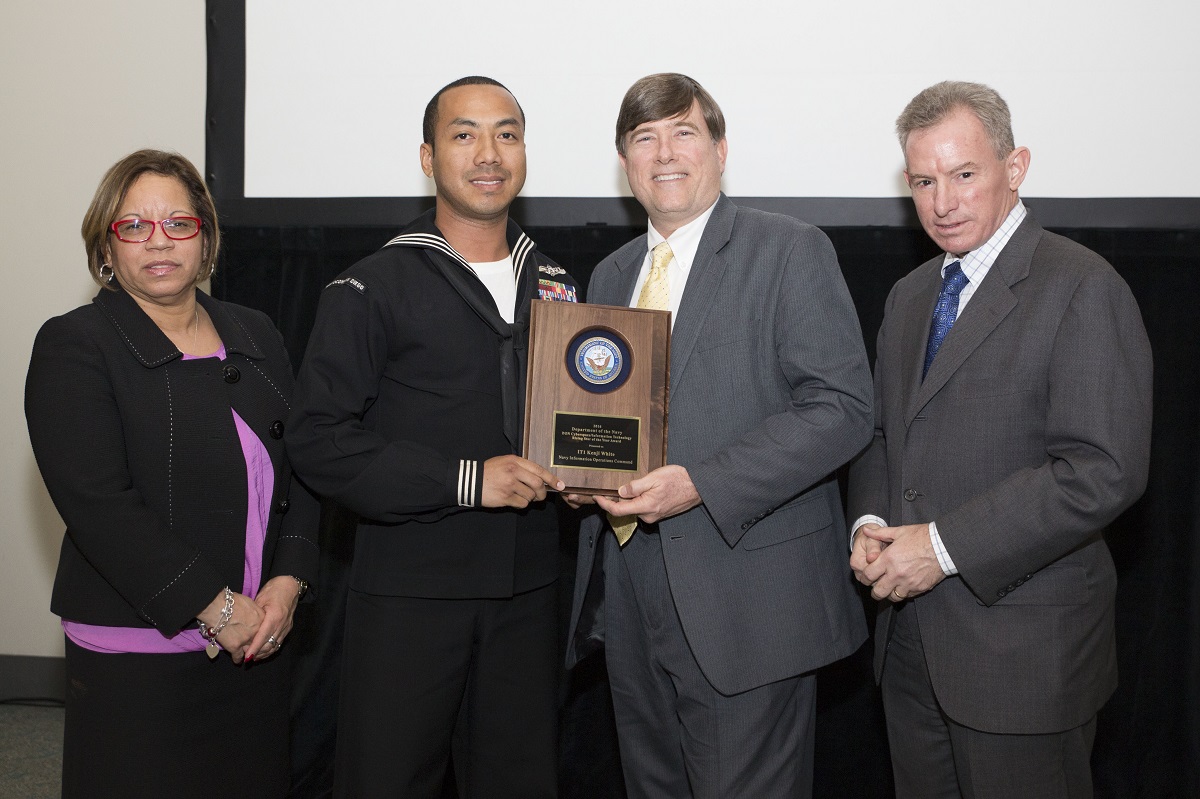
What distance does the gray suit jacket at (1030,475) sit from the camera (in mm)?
1729

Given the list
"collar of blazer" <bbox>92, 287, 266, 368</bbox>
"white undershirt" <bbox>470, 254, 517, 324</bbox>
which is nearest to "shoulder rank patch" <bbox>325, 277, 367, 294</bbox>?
"white undershirt" <bbox>470, 254, 517, 324</bbox>

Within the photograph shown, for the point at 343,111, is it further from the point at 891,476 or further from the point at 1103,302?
the point at 1103,302

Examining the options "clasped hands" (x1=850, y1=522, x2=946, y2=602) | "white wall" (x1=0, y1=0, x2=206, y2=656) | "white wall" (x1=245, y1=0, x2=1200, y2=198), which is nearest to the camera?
"clasped hands" (x1=850, y1=522, x2=946, y2=602)

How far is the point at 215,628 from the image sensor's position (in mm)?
1947

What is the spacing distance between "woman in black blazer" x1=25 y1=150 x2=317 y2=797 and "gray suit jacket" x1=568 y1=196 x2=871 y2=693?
96 centimetres

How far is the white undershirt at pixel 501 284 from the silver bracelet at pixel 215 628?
90 cm

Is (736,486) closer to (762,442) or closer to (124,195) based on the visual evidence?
(762,442)

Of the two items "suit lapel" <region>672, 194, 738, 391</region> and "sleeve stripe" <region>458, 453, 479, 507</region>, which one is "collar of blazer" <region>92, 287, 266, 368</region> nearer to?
"sleeve stripe" <region>458, 453, 479, 507</region>

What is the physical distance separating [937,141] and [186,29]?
304 cm

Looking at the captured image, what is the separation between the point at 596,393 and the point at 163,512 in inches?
38.4

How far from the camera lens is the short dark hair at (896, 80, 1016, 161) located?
1.90 meters

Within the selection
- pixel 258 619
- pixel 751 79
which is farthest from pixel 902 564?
pixel 751 79

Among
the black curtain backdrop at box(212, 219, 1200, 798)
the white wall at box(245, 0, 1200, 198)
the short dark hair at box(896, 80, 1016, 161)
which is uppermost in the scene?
the white wall at box(245, 0, 1200, 198)

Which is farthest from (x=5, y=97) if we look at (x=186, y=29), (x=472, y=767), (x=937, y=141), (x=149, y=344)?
(x=937, y=141)
